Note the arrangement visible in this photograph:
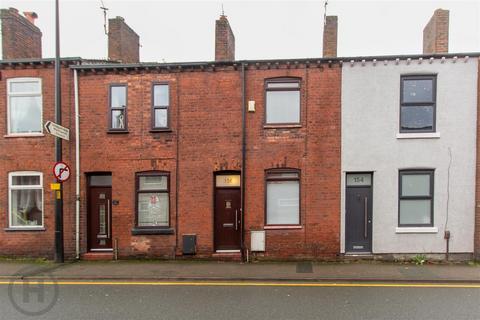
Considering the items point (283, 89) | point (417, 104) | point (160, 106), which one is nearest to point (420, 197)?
point (417, 104)

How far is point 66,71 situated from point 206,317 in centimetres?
910

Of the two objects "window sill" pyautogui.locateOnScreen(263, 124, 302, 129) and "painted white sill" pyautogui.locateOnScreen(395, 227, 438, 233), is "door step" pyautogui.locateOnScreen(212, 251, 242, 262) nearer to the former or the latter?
"window sill" pyautogui.locateOnScreen(263, 124, 302, 129)

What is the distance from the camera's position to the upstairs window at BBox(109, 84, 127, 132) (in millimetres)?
10422

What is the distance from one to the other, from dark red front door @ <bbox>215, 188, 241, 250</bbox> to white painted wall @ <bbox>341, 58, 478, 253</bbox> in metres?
3.37

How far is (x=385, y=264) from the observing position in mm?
9312

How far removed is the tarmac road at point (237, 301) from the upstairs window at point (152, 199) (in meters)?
2.78

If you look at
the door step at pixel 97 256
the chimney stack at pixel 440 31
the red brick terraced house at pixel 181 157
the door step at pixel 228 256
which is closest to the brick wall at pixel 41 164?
the red brick terraced house at pixel 181 157

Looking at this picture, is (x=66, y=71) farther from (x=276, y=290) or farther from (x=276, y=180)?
(x=276, y=290)

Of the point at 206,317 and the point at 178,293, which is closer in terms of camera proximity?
the point at 206,317

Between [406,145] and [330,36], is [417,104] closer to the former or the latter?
[406,145]

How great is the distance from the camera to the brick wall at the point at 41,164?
1032 cm

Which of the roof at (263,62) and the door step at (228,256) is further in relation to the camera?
the door step at (228,256)

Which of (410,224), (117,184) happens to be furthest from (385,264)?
(117,184)

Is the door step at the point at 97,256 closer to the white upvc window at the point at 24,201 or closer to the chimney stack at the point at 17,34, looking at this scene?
the white upvc window at the point at 24,201
